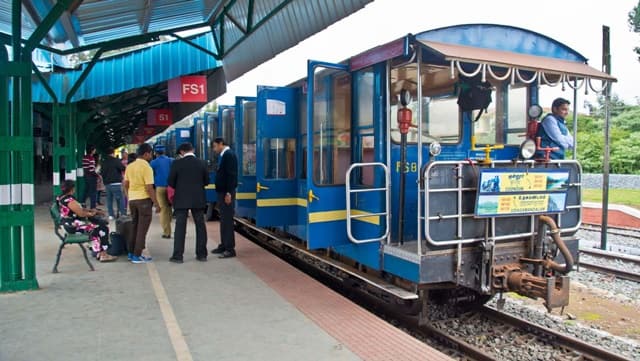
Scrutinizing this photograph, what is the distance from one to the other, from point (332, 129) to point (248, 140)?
3.86 metres

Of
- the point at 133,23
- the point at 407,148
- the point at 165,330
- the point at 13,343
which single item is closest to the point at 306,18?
the point at 133,23

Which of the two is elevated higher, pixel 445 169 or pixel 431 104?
pixel 431 104

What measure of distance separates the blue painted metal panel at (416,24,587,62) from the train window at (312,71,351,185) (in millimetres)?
1376

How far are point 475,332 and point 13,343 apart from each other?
4.68 m

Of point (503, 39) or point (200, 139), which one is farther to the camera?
point (200, 139)

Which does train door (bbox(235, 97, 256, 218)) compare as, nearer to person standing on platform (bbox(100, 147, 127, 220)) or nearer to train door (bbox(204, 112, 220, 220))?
train door (bbox(204, 112, 220, 220))

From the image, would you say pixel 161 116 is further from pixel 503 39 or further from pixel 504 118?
pixel 503 39

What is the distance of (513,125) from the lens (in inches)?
252

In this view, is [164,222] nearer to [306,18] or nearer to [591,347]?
[306,18]

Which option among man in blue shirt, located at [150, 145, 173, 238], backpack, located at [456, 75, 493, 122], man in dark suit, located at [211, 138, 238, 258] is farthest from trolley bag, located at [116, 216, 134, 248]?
backpack, located at [456, 75, 493, 122]

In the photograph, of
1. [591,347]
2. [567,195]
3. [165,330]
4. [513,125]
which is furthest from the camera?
[513,125]

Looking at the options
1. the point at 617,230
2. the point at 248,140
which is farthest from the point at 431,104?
the point at 617,230

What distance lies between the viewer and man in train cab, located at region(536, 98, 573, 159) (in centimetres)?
594

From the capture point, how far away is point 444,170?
5.21 metres
